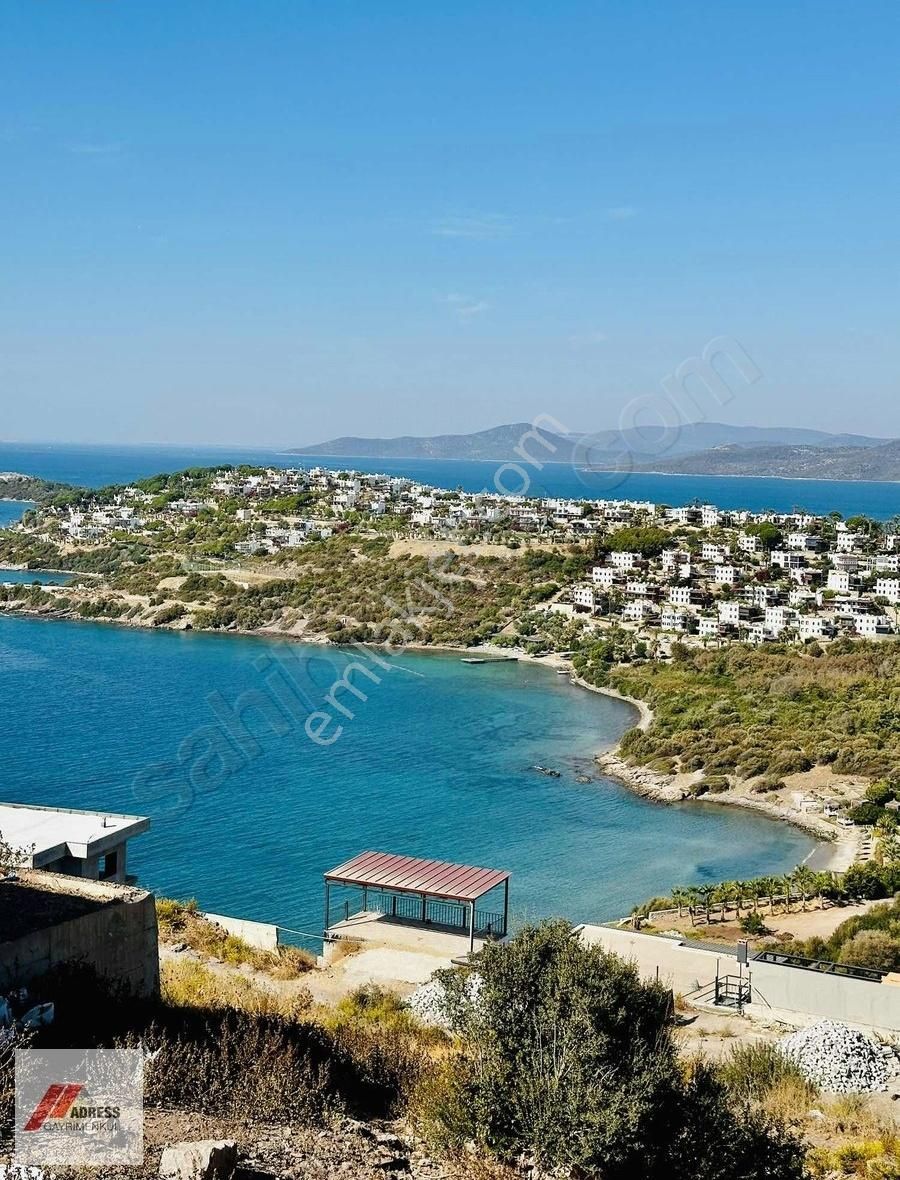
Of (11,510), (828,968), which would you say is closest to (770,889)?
(828,968)

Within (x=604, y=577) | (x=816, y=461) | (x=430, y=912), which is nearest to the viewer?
(x=430, y=912)

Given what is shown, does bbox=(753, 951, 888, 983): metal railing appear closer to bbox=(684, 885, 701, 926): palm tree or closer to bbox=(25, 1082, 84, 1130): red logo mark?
bbox=(684, 885, 701, 926): palm tree

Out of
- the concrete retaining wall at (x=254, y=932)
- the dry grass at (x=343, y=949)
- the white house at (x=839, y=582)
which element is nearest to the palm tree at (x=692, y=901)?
the dry grass at (x=343, y=949)

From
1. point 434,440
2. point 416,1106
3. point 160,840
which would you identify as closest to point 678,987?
point 416,1106

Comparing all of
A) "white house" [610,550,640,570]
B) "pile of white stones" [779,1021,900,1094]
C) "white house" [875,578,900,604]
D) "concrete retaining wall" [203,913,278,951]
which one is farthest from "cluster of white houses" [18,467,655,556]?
"pile of white stones" [779,1021,900,1094]

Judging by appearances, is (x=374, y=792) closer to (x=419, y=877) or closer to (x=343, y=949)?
(x=419, y=877)

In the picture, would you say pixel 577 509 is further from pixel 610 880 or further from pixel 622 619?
pixel 610 880
